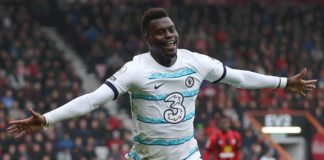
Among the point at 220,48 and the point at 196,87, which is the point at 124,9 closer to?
the point at 220,48

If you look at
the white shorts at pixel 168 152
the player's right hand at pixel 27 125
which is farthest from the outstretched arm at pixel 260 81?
the player's right hand at pixel 27 125

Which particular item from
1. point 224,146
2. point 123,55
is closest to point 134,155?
point 224,146

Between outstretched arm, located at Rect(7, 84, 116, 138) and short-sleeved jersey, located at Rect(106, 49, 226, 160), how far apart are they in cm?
20

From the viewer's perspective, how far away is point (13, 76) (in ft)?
64.4

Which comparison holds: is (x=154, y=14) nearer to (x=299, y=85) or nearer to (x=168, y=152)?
(x=168, y=152)

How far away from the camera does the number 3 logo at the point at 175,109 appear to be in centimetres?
690

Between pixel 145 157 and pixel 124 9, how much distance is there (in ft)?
59.4

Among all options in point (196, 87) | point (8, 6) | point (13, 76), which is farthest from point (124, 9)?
point (196, 87)

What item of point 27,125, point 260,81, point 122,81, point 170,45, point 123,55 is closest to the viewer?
point 27,125

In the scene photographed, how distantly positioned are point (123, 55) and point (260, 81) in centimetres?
1509

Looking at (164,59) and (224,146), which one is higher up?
(164,59)

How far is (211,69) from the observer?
283 inches

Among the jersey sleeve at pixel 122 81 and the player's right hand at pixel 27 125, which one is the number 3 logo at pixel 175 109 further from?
the player's right hand at pixel 27 125

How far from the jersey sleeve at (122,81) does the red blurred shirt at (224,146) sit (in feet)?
29.6
